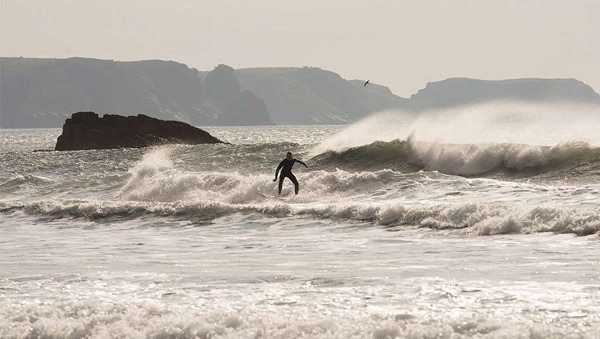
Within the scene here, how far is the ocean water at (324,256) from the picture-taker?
8500 millimetres

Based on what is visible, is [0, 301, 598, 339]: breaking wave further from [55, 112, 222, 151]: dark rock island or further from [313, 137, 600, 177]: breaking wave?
[55, 112, 222, 151]: dark rock island

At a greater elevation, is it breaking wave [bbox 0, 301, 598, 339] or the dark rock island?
the dark rock island

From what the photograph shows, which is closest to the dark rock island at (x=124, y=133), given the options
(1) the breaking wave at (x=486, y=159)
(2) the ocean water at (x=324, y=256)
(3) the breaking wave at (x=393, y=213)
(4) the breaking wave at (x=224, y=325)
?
(1) the breaking wave at (x=486, y=159)

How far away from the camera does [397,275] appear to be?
36.1 feet

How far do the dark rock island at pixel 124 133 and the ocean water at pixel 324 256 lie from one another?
26823 millimetres

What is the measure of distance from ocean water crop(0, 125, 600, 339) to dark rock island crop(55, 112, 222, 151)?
26823 mm

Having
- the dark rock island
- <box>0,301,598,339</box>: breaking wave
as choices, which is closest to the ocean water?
<box>0,301,598,339</box>: breaking wave

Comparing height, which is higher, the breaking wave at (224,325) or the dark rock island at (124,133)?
the dark rock island at (124,133)

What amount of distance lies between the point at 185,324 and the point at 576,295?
4185 millimetres

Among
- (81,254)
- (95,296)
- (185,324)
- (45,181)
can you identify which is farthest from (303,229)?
(45,181)

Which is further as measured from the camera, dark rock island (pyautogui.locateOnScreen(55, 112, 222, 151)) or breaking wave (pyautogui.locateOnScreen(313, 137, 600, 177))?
dark rock island (pyautogui.locateOnScreen(55, 112, 222, 151))

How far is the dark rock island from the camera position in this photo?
2202 inches

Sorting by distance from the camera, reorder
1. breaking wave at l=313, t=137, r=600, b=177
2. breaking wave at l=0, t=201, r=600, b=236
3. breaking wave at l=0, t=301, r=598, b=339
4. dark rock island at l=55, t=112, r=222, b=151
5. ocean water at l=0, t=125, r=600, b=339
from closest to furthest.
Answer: breaking wave at l=0, t=301, r=598, b=339 → ocean water at l=0, t=125, r=600, b=339 → breaking wave at l=0, t=201, r=600, b=236 → breaking wave at l=313, t=137, r=600, b=177 → dark rock island at l=55, t=112, r=222, b=151

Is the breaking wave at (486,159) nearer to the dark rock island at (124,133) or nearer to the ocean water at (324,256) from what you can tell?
the ocean water at (324,256)
